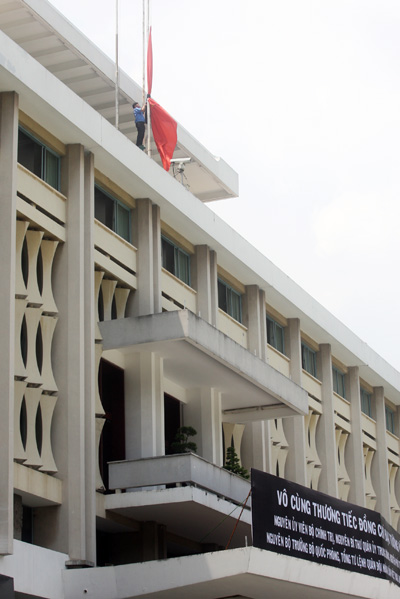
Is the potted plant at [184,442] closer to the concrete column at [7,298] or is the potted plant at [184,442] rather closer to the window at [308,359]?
the concrete column at [7,298]

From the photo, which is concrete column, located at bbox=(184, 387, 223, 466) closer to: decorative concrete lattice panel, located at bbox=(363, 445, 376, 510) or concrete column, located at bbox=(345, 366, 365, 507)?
concrete column, located at bbox=(345, 366, 365, 507)

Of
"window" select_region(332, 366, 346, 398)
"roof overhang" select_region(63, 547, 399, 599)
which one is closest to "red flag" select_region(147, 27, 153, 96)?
"window" select_region(332, 366, 346, 398)

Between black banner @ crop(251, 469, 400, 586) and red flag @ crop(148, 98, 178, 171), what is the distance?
36.9 feet

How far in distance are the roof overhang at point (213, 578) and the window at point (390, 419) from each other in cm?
2062

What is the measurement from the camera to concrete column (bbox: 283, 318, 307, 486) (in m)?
34.6

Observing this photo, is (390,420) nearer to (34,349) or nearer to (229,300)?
(229,300)

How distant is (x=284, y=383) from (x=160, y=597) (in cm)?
904

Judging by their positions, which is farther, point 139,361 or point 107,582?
point 139,361

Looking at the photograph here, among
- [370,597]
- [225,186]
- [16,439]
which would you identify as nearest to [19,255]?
[16,439]

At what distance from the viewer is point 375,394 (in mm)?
42469

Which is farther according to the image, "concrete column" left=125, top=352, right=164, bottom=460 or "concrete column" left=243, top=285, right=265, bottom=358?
→ "concrete column" left=243, top=285, right=265, bottom=358

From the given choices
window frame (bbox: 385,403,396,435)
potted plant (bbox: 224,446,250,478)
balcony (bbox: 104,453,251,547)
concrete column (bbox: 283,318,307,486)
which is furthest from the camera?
window frame (bbox: 385,403,396,435)

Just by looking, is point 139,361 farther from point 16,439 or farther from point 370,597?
point 370,597

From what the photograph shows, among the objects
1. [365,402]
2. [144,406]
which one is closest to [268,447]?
[144,406]
